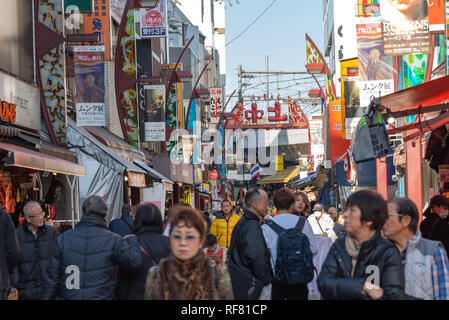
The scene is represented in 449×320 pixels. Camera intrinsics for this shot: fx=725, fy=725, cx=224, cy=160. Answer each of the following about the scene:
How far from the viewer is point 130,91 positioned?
24.3 metres

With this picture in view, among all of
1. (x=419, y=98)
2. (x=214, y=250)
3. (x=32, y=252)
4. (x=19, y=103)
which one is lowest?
(x=214, y=250)

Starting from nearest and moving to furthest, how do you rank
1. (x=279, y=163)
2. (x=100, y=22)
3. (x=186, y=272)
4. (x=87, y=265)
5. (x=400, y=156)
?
(x=186, y=272)
(x=87, y=265)
(x=400, y=156)
(x=100, y=22)
(x=279, y=163)

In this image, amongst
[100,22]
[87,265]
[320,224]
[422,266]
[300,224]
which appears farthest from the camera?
[100,22]

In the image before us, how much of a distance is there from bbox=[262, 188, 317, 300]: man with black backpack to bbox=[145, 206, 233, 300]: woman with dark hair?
9.83 ft

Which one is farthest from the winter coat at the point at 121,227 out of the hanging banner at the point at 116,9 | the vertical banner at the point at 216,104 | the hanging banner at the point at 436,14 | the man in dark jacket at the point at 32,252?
the vertical banner at the point at 216,104

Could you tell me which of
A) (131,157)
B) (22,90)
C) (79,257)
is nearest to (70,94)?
(131,157)

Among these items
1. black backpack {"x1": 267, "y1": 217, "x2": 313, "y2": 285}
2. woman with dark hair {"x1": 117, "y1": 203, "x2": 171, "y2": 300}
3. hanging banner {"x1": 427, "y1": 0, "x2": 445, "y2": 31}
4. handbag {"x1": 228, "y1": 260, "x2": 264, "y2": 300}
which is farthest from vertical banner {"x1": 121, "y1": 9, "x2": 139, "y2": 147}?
handbag {"x1": 228, "y1": 260, "x2": 264, "y2": 300}

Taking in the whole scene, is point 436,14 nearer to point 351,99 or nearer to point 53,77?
point 53,77

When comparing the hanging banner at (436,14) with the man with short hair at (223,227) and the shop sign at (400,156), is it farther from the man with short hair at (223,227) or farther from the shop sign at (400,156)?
the man with short hair at (223,227)

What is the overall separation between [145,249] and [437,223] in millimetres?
3650

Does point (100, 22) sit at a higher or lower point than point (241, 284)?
higher

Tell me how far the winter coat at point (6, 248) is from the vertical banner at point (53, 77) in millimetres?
8367

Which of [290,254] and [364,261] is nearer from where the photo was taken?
[364,261]

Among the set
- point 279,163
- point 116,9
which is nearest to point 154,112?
point 116,9
